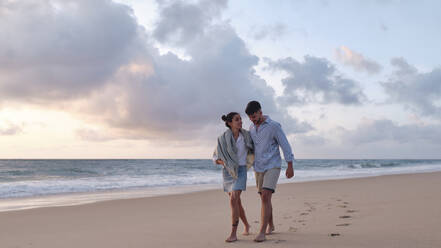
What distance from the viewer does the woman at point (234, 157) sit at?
4.61 m

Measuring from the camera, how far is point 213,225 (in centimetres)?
604

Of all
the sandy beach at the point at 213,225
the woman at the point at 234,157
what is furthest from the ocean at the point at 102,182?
the woman at the point at 234,157

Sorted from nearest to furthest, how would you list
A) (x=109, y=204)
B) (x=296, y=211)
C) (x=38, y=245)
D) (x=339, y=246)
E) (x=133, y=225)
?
(x=339, y=246) < (x=38, y=245) < (x=133, y=225) < (x=296, y=211) < (x=109, y=204)

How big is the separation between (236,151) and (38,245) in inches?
118

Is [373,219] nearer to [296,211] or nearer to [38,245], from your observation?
[296,211]

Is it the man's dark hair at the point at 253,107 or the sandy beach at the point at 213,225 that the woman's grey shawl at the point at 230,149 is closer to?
the man's dark hair at the point at 253,107

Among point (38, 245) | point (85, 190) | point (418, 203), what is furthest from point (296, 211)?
point (85, 190)

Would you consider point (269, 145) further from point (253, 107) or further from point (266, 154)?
point (253, 107)

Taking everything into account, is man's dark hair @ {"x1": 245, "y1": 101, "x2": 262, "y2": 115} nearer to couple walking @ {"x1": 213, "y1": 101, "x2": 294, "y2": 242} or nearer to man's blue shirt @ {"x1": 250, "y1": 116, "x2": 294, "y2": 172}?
couple walking @ {"x1": 213, "y1": 101, "x2": 294, "y2": 242}

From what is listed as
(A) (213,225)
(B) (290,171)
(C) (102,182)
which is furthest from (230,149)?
(C) (102,182)

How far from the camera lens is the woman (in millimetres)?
4613

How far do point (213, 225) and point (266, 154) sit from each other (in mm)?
2061

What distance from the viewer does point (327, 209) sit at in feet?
24.0

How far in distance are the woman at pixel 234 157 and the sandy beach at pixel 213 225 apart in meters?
0.49
